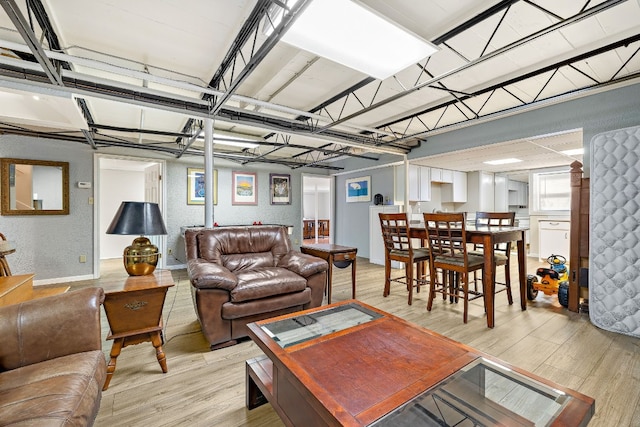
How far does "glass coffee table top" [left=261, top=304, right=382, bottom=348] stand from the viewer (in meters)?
1.54

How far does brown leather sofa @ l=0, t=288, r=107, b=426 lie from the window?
8.22 meters

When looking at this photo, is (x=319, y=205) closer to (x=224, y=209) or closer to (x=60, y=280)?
(x=224, y=209)

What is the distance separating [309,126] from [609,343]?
13.3 feet

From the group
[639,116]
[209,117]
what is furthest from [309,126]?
[639,116]

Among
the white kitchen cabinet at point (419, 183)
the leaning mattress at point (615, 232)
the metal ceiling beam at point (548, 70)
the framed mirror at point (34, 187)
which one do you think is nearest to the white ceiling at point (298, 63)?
the metal ceiling beam at point (548, 70)

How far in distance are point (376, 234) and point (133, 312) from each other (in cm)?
482

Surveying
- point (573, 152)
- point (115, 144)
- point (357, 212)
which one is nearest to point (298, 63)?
point (115, 144)

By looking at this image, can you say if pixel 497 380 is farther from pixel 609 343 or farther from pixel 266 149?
pixel 266 149

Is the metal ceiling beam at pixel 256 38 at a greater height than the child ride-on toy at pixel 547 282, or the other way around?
the metal ceiling beam at pixel 256 38

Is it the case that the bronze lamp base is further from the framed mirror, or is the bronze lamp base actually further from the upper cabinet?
the upper cabinet

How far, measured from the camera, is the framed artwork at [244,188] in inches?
248

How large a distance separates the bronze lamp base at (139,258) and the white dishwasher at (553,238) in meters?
7.23

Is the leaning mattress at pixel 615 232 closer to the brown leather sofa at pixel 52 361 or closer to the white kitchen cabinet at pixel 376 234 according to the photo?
the white kitchen cabinet at pixel 376 234

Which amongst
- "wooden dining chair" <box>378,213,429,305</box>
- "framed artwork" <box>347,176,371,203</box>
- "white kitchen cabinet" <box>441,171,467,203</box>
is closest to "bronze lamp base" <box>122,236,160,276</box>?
"wooden dining chair" <box>378,213,429,305</box>
